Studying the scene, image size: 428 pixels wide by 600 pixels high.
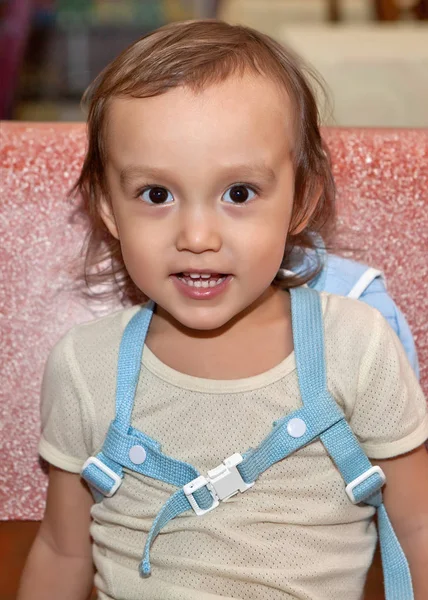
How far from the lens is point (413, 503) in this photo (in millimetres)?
1035

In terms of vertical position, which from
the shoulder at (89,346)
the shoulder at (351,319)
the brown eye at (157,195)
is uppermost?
the brown eye at (157,195)

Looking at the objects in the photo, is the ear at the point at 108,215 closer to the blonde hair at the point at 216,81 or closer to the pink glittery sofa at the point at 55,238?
the blonde hair at the point at 216,81

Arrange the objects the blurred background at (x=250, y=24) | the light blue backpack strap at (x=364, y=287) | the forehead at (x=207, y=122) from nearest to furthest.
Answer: the forehead at (x=207, y=122) → the light blue backpack strap at (x=364, y=287) → the blurred background at (x=250, y=24)

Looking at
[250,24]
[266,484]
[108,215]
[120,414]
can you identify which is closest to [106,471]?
[120,414]

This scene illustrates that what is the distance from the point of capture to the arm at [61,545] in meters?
1.10

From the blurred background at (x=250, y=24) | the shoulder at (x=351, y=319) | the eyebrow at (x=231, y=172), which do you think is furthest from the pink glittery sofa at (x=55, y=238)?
the blurred background at (x=250, y=24)

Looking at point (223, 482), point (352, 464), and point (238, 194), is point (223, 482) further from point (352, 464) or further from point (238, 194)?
point (238, 194)

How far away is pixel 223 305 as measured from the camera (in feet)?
3.19

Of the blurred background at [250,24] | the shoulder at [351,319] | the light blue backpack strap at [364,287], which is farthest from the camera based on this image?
the blurred background at [250,24]

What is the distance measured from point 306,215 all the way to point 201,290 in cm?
16

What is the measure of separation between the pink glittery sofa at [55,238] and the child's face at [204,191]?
224mm

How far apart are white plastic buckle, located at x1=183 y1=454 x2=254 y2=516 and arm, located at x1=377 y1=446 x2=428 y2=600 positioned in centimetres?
16

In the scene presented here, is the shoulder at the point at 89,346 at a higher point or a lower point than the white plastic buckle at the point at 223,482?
higher

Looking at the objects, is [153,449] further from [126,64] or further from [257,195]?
[126,64]
